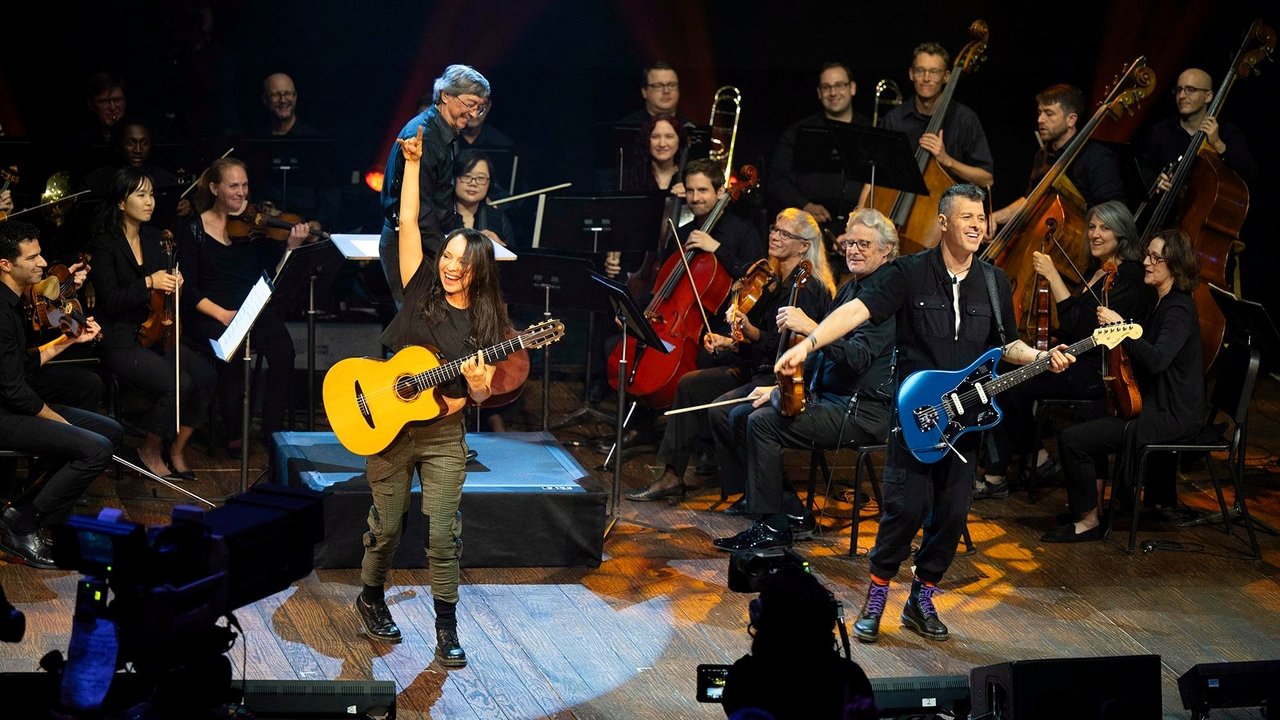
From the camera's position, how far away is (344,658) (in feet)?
16.6

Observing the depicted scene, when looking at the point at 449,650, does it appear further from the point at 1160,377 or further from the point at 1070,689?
the point at 1160,377

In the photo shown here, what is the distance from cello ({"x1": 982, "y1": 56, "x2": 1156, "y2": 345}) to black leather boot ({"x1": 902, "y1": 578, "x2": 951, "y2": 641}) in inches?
93.9

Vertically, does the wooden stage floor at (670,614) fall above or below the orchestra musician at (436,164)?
below

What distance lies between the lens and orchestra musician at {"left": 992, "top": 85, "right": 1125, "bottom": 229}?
7.77m

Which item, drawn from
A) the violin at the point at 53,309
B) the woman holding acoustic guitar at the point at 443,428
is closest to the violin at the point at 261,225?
the violin at the point at 53,309

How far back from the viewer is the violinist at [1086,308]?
7.01 m

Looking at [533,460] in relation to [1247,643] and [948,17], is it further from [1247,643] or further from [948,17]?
[948,17]

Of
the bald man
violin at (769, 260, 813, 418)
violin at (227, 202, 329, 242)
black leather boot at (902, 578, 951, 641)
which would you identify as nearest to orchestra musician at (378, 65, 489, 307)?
violin at (769, 260, 813, 418)

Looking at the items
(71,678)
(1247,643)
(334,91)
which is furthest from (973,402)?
(334,91)

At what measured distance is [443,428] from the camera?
505 cm

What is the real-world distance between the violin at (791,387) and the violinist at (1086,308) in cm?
114

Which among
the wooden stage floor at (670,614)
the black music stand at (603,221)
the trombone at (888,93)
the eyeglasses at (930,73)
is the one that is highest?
the eyeglasses at (930,73)

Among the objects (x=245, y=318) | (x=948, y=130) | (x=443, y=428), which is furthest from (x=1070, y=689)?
(x=948, y=130)

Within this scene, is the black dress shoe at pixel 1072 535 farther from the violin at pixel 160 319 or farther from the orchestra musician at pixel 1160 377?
the violin at pixel 160 319
